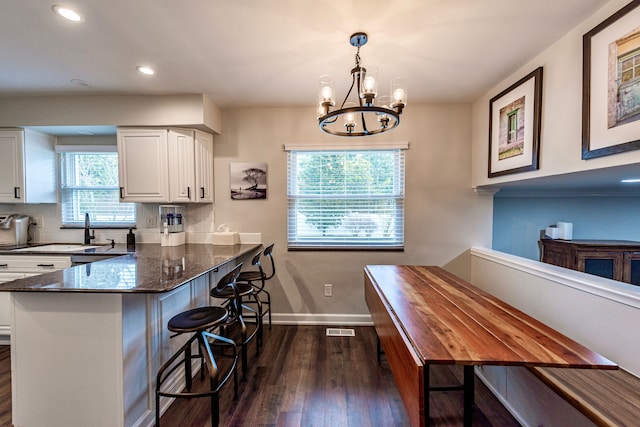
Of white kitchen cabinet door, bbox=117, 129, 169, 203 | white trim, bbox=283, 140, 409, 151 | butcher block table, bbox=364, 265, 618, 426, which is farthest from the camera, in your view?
white trim, bbox=283, 140, 409, 151

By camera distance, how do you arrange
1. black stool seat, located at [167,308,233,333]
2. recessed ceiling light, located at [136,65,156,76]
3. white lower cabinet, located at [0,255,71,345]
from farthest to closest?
white lower cabinet, located at [0,255,71,345], recessed ceiling light, located at [136,65,156,76], black stool seat, located at [167,308,233,333]

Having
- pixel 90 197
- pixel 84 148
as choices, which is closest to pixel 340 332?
pixel 90 197

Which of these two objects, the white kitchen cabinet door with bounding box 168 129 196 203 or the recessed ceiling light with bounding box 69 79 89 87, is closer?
the recessed ceiling light with bounding box 69 79 89 87

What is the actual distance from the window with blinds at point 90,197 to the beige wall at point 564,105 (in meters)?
4.32

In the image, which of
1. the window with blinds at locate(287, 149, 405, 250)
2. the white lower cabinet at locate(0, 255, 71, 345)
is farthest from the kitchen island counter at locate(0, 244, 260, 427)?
the window with blinds at locate(287, 149, 405, 250)

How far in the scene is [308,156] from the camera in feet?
10.1

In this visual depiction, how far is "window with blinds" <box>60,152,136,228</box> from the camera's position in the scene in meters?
3.17

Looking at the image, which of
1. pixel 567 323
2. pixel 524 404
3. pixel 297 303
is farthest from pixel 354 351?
pixel 567 323

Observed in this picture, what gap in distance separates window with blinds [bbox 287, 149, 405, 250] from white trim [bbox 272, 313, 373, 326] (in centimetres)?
83

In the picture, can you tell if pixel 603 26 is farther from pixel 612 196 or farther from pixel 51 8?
pixel 51 8

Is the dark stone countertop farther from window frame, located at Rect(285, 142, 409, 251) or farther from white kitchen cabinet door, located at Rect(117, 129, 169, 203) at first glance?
window frame, located at Rect(285, 142, 409, 251)

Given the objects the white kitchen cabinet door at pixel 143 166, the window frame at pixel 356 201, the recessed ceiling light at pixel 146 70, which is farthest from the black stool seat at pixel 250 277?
the recessed ceiling light at pixel 146 70

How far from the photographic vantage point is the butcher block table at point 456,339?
3.21 feet

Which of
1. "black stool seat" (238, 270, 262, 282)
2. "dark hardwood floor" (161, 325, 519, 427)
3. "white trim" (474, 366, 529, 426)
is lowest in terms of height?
"dark hardwood floor" (161, 325, 519, 427)
